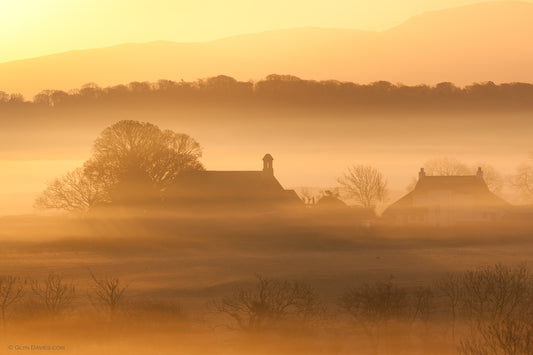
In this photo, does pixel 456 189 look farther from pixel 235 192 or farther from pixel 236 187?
pixel 235 192

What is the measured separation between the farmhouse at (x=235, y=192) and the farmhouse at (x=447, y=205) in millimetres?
11714

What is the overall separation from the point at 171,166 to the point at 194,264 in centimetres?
2050

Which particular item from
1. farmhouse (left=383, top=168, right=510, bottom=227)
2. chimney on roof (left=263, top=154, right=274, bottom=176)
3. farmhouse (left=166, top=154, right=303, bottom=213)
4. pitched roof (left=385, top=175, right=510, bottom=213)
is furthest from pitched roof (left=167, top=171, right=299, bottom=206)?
pitched roof (left=385, top=175, right=510, bottom=213)

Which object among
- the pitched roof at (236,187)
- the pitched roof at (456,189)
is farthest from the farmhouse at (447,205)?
the pitched roof at (236,187)

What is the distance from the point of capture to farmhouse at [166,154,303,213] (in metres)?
97.8

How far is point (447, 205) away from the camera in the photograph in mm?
108938

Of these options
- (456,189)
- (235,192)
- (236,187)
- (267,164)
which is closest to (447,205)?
(456,189)

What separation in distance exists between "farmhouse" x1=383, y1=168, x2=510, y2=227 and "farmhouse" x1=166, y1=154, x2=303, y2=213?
11714mm

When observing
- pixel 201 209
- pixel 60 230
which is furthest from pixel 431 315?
pixel 201 209

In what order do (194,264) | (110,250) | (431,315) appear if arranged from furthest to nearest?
(110,250)
(194,264)
(431,315)

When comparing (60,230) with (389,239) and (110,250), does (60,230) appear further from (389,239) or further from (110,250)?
(389,239)

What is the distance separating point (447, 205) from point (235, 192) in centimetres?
2392

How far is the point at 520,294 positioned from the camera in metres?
52.8

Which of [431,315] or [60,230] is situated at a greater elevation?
[60,230]
